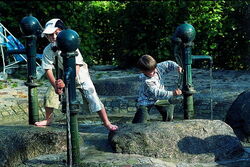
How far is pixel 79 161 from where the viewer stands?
3.95 m

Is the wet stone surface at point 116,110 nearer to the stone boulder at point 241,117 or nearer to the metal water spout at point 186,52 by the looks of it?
the stone boulder at point 241,117

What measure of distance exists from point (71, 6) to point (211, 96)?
5672mm

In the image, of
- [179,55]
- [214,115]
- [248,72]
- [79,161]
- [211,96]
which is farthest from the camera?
[248,72]

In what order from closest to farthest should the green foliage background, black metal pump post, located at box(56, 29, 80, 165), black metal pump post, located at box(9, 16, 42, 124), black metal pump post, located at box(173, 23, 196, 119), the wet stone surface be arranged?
black metal pump post, located at box(56, 29, 80, 165) → the wet stone surface → black metal pump post, located at box(173, 23, 196, 119) → black metal pump post, located at box(9, 16, 42, 124) → the green foliage background

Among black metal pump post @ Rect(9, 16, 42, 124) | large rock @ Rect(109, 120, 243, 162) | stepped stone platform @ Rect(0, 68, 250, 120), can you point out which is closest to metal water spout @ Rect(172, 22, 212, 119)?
large rock @ Rect(109, 120, 243, 162)

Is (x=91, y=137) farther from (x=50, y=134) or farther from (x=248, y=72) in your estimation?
(x=248, y=72)

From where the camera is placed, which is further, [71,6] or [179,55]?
[71,6]

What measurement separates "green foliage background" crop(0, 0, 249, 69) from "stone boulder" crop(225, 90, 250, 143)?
206 inches

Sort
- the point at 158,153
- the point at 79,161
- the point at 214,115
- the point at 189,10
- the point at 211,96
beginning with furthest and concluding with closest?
1. the point at 189,10
2. the point at 211,96
3. the point at 214,115
4. the point at 158,153
5. the point at 79,161

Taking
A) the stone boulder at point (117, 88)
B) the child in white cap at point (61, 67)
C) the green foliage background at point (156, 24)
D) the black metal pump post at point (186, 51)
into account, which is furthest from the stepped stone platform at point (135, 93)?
the black metal pump post at point (186, 51)

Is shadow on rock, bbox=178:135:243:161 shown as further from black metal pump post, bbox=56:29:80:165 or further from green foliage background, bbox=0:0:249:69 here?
green foliage background, bbox=0:0:249:69

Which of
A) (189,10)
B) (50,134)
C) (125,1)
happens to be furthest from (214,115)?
(125,1)

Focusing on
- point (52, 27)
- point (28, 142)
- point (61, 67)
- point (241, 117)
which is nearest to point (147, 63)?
point (61, 67)

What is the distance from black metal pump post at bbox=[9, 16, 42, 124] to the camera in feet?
16.5
